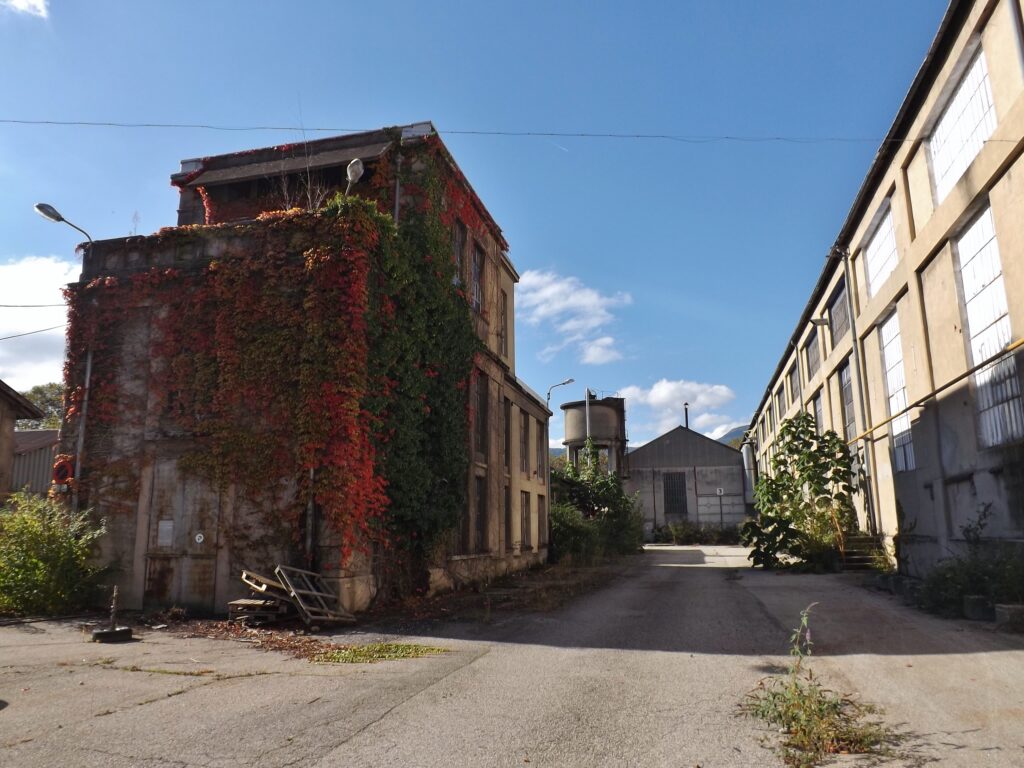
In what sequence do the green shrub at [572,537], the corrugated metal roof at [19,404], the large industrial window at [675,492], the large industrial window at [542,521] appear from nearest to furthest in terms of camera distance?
the corrugated metal roof at [19,404]
the large industrial window at [542,521]
the green shrub at [572,537]
the large industrial window at [675,492]

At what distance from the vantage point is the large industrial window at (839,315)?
22562 mm

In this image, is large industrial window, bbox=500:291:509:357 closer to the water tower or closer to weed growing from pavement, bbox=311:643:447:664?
weed growing from pavement, bbox=311:643:447:664

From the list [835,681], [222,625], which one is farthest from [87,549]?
[835,681]

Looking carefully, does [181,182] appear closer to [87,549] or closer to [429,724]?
[87,549]

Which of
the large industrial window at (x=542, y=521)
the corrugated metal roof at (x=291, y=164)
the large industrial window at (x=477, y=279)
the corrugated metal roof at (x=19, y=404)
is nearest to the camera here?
the corrugated metal roof at (x=291, y=164)

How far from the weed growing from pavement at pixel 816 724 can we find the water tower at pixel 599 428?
36.6 meters

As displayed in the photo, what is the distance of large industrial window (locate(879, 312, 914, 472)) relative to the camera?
663 inches

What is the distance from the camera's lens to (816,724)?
15.9 feet

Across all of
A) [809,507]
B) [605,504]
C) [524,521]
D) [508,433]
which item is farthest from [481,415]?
[605,504]

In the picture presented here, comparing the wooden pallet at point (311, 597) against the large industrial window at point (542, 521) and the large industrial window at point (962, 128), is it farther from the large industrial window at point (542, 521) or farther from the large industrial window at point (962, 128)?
the large industrial window at point (542, 521)

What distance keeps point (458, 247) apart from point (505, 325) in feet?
13.6

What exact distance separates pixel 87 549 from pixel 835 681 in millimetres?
11438

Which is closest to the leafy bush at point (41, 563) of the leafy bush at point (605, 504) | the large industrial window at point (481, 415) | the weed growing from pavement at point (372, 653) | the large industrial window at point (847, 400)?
→ the weed growing from pavement at point (372, 653)

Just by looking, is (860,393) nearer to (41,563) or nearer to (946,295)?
(946,295)
